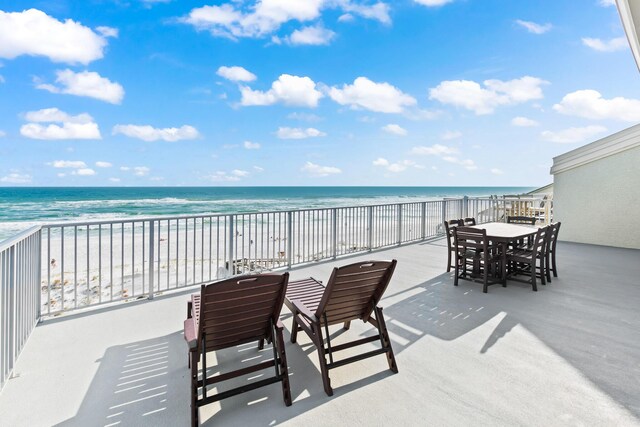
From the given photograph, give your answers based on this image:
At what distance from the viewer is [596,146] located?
684 centimetres

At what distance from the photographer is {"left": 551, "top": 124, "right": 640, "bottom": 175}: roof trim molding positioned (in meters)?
6.36

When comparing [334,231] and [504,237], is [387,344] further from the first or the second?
[334,231]

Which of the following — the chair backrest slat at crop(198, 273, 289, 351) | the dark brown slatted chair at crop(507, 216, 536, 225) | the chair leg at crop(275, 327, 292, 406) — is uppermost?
the dark brown slatted chair at crop(507, 216, 536, 225)

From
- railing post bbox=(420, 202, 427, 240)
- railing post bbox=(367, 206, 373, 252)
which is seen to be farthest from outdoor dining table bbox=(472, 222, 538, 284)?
railing post bbox=(420, 202, 427, 240)

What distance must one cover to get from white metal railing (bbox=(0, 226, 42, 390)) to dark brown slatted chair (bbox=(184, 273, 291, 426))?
3.93 feet

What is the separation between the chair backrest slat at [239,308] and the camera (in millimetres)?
1749

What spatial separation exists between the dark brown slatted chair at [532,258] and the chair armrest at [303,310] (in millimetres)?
3296

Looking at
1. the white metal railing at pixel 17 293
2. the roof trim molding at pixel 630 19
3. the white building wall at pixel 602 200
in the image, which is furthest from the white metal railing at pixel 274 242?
the roof trim molding at pixel 630 19

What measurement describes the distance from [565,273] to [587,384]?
139 inches

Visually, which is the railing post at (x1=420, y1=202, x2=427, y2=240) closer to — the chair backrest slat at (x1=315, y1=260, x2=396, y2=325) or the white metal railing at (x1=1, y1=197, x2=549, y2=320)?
the white metal railing at (x1=1, y1=197, x2=549, y2=320)

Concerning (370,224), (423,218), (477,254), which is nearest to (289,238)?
(370,224)

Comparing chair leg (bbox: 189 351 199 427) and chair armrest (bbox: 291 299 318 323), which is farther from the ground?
chair armrest (bbox: 291 299 318 323)

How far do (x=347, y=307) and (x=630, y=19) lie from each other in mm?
3833

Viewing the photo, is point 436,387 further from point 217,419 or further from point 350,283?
point 217,419
